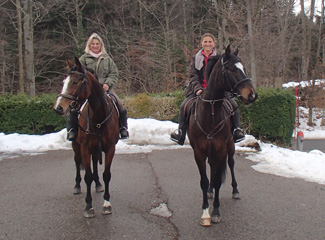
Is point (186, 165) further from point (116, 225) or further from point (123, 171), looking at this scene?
point (116, 225)

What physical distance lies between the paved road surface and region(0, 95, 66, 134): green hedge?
157 inches

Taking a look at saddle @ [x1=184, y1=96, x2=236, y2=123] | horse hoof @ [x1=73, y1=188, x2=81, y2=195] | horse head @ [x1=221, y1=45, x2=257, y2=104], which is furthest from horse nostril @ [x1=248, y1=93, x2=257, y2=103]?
horse hoof @ [x1=73, y1=188, x2=81, y2=195]

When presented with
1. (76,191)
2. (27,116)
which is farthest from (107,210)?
(27,116)

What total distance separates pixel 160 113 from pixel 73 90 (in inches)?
355

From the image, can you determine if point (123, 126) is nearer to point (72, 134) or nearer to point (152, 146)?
point (72, 134)

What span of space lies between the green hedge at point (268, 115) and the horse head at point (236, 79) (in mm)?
7342

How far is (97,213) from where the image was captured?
474 centimetres

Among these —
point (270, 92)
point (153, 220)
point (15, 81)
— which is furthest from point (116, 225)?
point (15, 81)

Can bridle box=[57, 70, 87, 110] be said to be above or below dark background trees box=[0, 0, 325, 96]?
below

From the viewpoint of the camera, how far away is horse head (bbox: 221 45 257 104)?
3590 millimetres

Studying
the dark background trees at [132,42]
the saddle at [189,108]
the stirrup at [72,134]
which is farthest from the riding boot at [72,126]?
the dark background trees at [132,42]

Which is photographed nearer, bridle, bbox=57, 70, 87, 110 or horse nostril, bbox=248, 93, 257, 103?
horse nostril, bbox=248, 93, 257, 103

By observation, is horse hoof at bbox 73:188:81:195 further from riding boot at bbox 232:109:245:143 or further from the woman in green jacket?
riding boot at bbox 232:109:245:143

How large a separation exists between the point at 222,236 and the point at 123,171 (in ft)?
12.9
